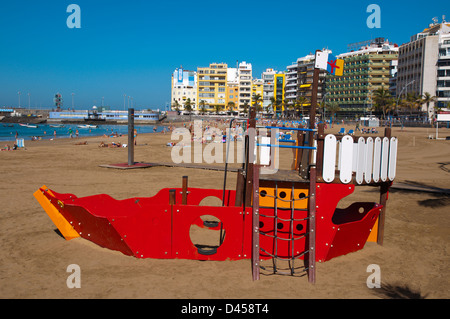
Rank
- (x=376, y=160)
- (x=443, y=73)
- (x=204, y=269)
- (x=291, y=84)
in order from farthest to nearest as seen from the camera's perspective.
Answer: (x=291, y=84)
(x=443, y=73)
(x=376, y=160)
(x=204, y=269)

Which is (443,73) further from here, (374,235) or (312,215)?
(312,215)

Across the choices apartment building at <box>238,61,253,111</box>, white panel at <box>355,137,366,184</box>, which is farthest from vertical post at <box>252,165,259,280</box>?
apartment building at <box>238,61,253,111</box>

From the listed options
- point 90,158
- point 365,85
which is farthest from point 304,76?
point 90,158

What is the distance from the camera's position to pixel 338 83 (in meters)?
124

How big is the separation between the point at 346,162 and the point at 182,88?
165167mm

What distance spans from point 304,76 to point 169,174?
123526 millimetres

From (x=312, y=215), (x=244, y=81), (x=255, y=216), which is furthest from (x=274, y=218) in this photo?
(x=244, y=81)

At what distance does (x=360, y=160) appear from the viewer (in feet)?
24.7

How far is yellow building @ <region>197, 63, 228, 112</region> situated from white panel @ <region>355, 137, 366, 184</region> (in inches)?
5613

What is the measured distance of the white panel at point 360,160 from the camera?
7.46 meters

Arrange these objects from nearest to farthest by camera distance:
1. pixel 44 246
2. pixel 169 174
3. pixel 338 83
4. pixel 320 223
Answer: pixel 320 223 → pixel 44 246 → pixel 169 174 → pixel 338 83

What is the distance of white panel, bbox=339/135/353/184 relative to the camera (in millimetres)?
7296
